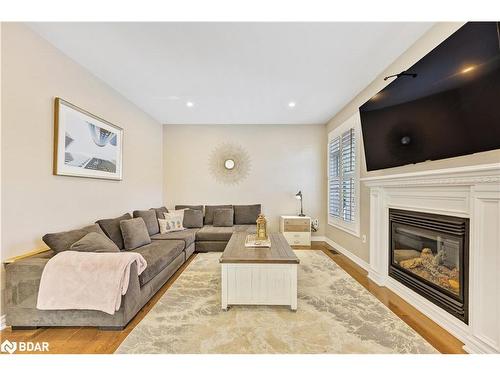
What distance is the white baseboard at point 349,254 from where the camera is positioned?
10.8 ft

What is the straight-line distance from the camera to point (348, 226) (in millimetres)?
3902

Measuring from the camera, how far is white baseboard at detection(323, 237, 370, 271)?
3.30 m

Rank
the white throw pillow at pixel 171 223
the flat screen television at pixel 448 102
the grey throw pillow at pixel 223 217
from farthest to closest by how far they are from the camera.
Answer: the grey throw pillow at pixel 223 217 < the white throw pillow at pixel 171 223 < the flat screen television at pixel 448 102

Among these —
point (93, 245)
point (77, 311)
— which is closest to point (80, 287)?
point (77, 311)

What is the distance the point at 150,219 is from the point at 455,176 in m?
3.89

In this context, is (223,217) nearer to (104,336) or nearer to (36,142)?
(104,336)

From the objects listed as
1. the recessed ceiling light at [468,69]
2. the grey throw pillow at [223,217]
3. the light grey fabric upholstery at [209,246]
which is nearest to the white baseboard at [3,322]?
the light grey fabric upholstery at [209,246]

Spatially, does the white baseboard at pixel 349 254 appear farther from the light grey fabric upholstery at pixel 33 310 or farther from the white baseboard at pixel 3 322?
the white baseboard at pixel 3 322

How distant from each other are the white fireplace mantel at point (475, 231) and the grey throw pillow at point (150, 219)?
3.60 m

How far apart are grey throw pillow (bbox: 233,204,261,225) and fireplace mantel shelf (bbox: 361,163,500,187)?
113 inches

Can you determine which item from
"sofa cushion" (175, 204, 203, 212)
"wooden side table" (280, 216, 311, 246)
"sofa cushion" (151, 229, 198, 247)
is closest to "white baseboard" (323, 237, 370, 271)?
"wooden side table" (280, 216, 311, 246)

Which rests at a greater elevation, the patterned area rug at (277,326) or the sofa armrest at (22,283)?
the sofa armrest at (22,283)
